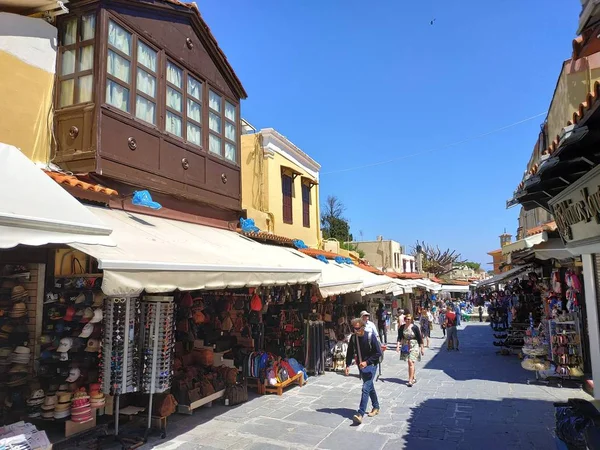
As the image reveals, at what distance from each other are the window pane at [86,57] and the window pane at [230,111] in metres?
4.29

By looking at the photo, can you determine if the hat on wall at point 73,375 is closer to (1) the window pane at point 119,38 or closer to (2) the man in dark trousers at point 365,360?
(2) the man in dark trousers at point 365,360

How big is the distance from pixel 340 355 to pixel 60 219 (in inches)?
370

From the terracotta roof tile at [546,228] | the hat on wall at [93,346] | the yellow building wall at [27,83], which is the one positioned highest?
the yellow building wall at [27,83]

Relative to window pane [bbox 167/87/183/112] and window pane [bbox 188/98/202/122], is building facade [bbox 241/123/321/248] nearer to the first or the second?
window pane [bbox 188/98/202/122]

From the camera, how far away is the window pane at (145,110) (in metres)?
8.53

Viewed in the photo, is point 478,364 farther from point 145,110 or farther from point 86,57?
point 86,57

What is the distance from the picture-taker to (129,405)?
7066mm

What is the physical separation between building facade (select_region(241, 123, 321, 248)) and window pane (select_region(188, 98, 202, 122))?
4.26m

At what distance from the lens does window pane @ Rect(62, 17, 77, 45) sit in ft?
26.4

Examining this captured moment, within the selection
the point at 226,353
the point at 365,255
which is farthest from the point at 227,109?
the point at 365,255

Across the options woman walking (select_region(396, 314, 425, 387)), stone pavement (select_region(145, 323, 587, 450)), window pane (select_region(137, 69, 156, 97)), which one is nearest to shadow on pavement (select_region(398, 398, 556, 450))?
stone pavement (select_region(145, 323, 587, 450))

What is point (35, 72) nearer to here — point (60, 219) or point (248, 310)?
point (60, 219)

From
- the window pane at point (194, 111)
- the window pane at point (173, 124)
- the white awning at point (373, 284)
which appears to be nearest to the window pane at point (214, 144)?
the window pane at point (194, 111)

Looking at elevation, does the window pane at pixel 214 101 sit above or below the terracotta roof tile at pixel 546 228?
above
